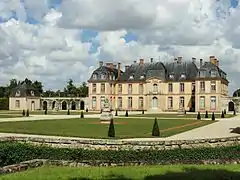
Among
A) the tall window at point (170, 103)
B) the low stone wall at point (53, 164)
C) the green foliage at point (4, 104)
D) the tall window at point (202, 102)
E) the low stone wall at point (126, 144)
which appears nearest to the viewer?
the low stone wall at point (53, 164)

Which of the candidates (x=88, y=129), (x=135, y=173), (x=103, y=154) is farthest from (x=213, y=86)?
(x=135, y=173)

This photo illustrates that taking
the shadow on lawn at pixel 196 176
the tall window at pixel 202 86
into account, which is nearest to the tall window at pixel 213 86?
the tall window at pixel 202 86

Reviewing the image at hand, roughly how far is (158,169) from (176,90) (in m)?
45.5

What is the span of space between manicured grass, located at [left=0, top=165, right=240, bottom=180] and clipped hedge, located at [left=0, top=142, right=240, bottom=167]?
2.86 metres

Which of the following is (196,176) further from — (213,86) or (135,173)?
(213,86)

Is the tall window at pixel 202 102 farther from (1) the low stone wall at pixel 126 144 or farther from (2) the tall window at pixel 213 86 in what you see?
(1) the low stone wall at pixel 126 144

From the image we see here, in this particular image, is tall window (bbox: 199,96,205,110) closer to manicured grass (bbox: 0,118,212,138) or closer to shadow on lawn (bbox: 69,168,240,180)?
manicured grass (bbox: 0,118,212,138)

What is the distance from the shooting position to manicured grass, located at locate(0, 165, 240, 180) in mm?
7311

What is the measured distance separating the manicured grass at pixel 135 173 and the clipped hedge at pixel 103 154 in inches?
113

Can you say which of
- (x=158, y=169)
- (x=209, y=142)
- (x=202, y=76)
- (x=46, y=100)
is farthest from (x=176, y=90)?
(x=158, y=169)

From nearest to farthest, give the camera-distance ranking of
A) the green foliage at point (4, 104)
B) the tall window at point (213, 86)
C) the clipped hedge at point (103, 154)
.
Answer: the clipped hedge at point (103, 154) < the tall window at point (213, 86) < the green foliage at point (4, 104)

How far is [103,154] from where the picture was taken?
11.9 metres

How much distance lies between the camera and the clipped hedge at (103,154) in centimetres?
1171

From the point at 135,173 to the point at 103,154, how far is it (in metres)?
4.14
